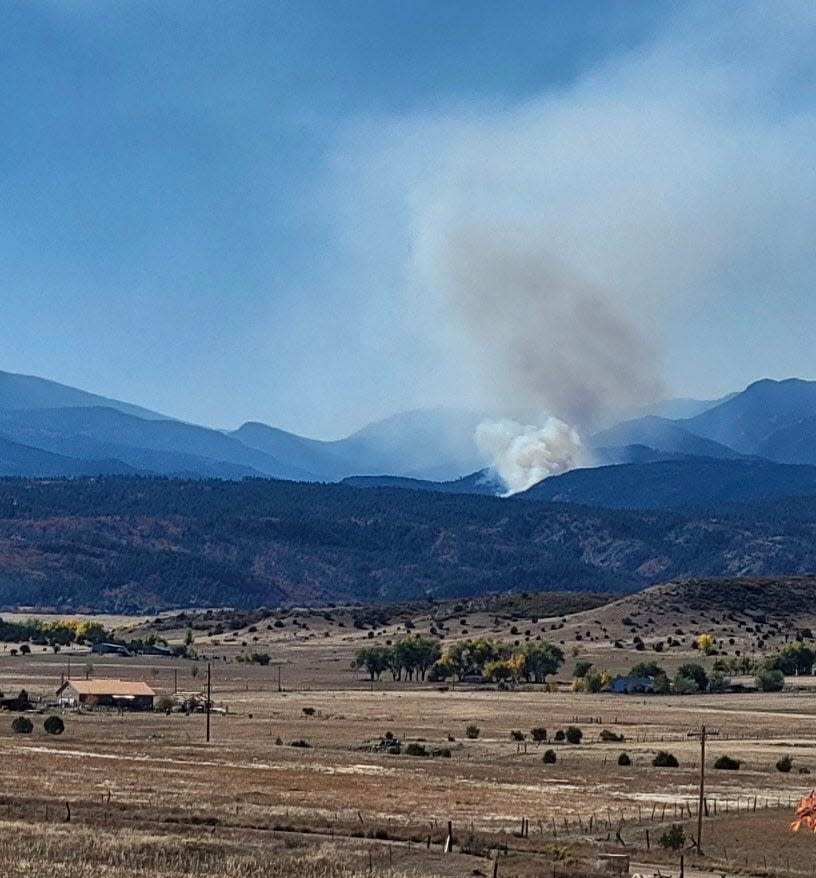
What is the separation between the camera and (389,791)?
61.8m

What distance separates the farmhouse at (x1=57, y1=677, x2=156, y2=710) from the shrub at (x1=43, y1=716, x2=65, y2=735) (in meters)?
20.7

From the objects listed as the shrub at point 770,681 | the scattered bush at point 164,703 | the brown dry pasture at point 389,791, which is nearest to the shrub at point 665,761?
the brown dry pasture at point 389,791

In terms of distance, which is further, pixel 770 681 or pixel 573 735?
pixel 770 681

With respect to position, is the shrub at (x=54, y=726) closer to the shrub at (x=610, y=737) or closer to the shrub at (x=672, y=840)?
the shrub at (x=610, y=737)

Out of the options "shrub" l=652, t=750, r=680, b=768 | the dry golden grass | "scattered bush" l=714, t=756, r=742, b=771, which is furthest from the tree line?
"scattered bush" l=714, t=756, r=742, b=771

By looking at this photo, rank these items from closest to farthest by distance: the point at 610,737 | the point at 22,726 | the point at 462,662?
the point at 22,726 < the point at 610,737 < the point at 462,662

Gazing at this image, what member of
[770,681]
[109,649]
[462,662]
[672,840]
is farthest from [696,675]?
[672,840]

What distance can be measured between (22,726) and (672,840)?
48.2 m

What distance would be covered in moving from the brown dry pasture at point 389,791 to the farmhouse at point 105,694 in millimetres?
2698

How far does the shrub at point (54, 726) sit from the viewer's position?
278ft

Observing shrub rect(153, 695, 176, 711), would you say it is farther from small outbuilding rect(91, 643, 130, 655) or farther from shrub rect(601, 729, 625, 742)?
small outbuilding rect(91, 643, 130, 655)

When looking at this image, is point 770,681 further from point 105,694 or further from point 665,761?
point 665,761

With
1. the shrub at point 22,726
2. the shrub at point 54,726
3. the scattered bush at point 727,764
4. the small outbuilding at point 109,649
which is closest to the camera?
the scattered bush at point 727,764

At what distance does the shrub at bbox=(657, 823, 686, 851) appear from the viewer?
157 ft
